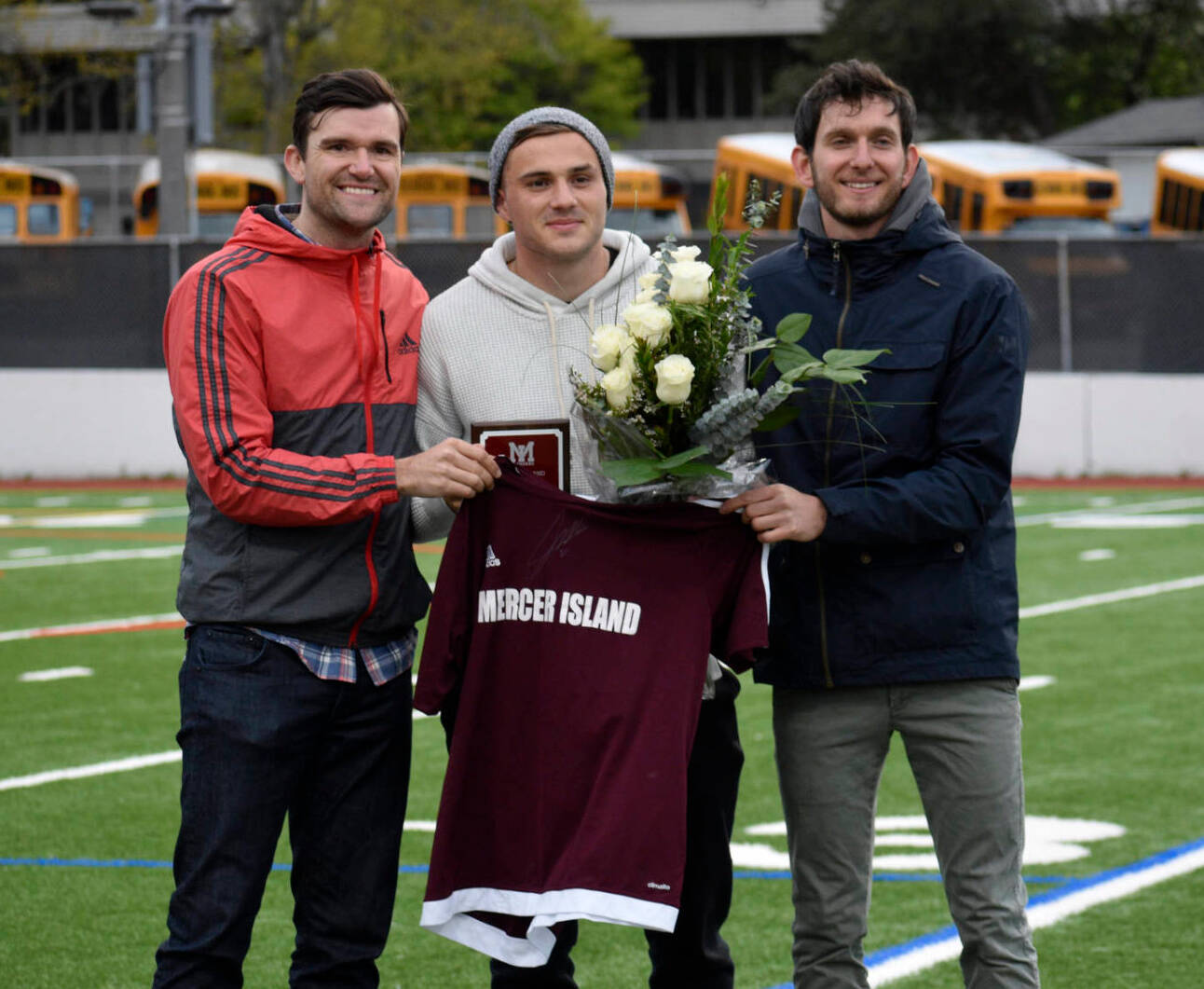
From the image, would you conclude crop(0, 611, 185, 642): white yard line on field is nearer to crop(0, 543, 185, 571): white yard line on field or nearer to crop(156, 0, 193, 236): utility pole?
crop(0, 543, 185, 571): white yard line on field

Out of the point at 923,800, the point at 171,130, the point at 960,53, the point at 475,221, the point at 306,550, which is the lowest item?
the point at 923,800

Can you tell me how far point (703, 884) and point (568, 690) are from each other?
0.60 metres

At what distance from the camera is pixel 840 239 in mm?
4141

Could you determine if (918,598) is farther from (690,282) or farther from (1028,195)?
(1028,195)

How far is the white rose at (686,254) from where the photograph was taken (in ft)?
12.5

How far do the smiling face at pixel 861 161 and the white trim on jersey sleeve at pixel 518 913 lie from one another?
1.53 meters

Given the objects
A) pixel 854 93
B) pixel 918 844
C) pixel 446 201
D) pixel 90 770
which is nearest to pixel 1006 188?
pixel 446 201

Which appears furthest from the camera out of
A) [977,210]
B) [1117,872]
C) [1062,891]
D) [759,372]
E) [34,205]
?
[34,205]

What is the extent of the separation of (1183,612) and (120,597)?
702cm

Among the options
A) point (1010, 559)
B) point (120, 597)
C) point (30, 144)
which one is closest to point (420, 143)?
point (30, 144)

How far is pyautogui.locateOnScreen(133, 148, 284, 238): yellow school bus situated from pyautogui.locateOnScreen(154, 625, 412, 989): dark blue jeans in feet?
77.2

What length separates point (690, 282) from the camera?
147 inches

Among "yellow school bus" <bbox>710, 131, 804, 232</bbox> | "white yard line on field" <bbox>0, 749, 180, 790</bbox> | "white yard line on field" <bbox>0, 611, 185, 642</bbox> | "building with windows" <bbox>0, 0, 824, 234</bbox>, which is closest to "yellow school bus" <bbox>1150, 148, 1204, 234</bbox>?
"yellow school bus" <bbox>710, 131, 804, 232</bbox>

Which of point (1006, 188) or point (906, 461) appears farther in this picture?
point (1006, 188)
